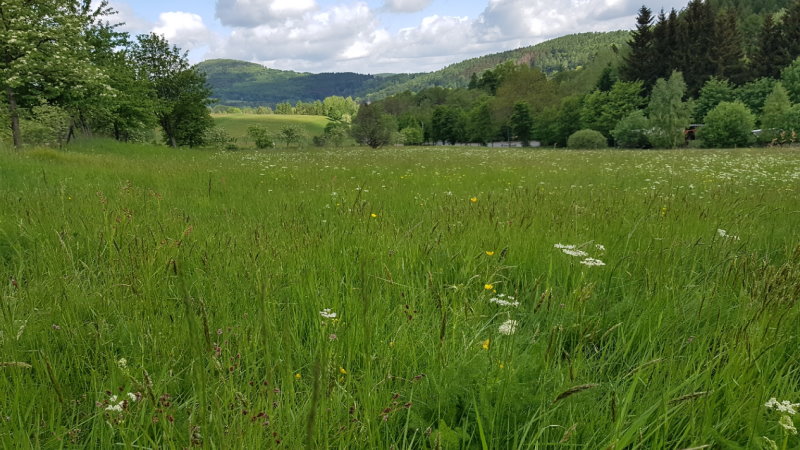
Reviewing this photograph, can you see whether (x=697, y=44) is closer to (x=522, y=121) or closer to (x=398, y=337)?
(x=522, y=121)

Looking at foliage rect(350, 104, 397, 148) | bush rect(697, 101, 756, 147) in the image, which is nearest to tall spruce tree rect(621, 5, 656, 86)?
bush rect(697, 101, 756, 147)

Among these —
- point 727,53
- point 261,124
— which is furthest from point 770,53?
point 261,124

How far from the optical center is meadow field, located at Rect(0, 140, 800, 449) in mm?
1470

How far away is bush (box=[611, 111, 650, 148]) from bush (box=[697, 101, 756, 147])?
6.51 metres

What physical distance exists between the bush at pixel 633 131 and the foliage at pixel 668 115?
1.79 m

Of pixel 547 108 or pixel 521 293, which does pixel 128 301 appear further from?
pixel 547 108

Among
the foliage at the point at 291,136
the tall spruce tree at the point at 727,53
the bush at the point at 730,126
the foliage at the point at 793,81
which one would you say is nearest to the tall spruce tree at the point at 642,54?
the tall spruce tree at the point at 727,53

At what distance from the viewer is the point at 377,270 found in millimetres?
3062

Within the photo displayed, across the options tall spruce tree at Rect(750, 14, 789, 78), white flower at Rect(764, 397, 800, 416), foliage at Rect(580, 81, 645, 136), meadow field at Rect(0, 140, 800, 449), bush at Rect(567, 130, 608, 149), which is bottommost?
bush at Rect(567, 130, 608, 149)

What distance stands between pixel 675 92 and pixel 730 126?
668 centimetres

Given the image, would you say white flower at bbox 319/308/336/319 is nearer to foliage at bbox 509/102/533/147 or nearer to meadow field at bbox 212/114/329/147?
foliage at bbox 509/102/533/147

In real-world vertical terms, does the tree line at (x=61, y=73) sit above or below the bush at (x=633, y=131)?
above

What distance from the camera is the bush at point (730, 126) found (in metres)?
43.3

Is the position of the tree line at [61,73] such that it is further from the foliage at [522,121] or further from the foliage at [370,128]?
the foliage at [522,121]
